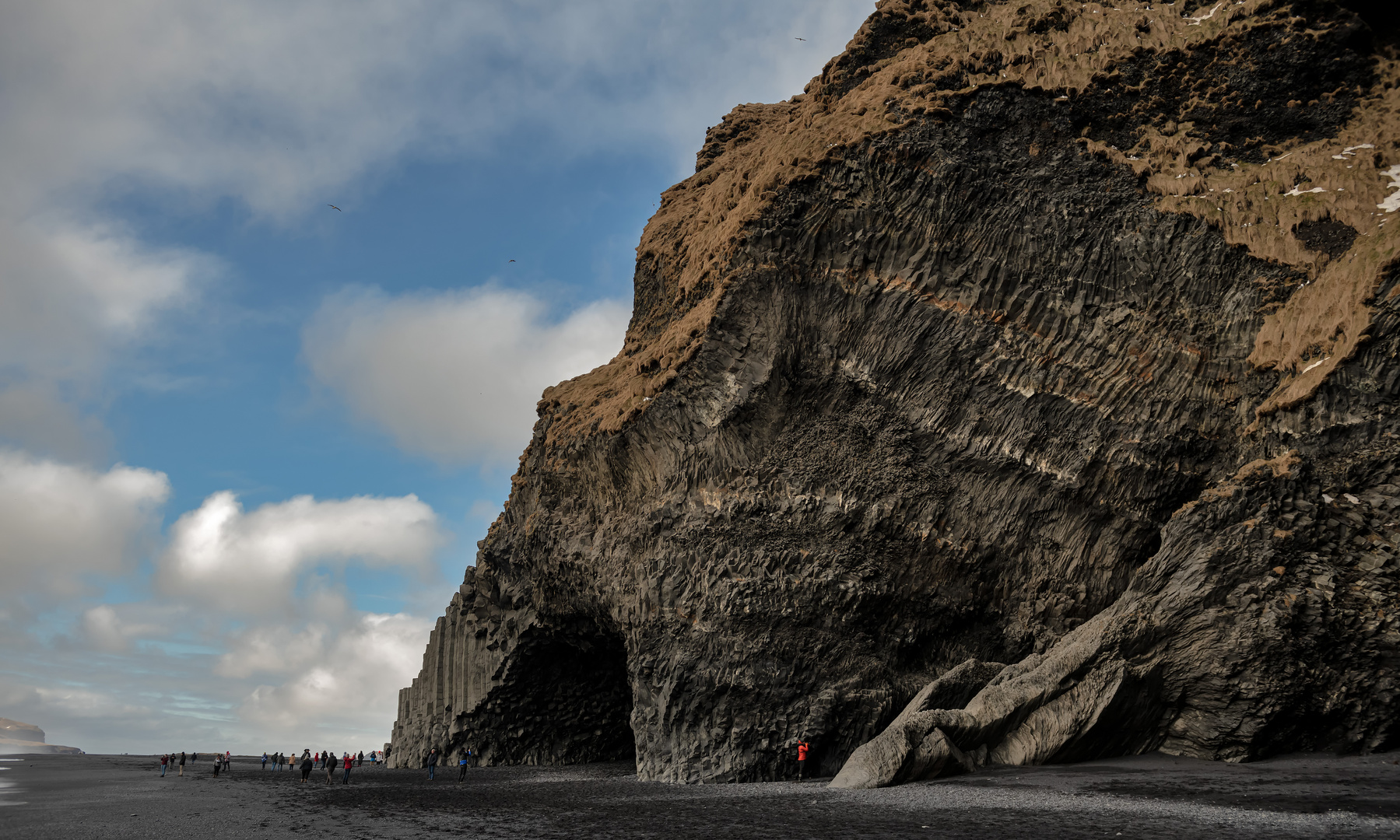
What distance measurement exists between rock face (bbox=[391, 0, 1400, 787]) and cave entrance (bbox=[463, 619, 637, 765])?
9.30m

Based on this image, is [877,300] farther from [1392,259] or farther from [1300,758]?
[1300,758]

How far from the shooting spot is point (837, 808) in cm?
1538

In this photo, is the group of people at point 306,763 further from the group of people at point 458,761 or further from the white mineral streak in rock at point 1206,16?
the white mineral streak in rock at point 1206,16

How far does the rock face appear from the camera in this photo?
2134 centimetres

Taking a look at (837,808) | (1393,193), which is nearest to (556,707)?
(837,808)

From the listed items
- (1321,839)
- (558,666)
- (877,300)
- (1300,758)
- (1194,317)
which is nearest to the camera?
(1321,839)

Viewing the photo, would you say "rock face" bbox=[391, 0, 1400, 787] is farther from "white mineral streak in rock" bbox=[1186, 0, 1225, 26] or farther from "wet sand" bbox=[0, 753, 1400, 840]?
"wet sand" bbox=[0, 753, 1400, 840]

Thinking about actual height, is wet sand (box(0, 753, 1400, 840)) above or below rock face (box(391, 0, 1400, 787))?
below

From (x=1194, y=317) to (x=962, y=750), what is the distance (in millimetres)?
13167

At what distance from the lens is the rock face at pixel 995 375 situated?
70.0ft

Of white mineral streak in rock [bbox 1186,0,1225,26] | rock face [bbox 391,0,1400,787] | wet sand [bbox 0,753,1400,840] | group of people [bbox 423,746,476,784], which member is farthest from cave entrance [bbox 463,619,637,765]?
white mineral streak in rock [bbox 1186,0,1225,26]

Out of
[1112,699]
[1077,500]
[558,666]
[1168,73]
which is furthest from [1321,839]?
[558,666]

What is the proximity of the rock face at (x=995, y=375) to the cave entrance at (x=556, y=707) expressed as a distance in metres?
9.30

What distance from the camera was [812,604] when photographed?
23750 millimetres
